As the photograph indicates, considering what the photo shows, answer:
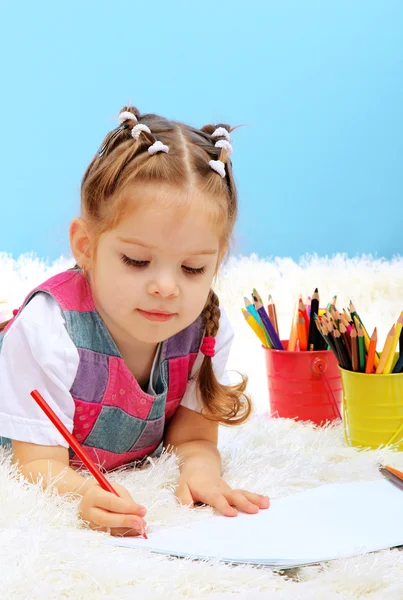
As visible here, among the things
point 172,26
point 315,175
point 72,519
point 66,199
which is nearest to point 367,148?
point 315,175

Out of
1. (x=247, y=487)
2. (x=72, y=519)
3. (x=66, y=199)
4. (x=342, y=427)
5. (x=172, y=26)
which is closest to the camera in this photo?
(x=72, y=519)

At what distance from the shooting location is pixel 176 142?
780 millimetres

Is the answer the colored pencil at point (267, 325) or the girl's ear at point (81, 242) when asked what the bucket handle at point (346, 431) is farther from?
the girl's ear at point (81, 242)

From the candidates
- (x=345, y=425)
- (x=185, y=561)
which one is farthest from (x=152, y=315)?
(x=345, y=425)

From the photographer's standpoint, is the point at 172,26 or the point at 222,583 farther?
the point at 172,26

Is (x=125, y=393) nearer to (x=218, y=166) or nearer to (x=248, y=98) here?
(x=218, y=166)

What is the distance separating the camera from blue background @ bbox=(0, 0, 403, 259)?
168 centimetres

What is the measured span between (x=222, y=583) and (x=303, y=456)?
327 mm

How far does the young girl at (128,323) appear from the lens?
721 millimetres

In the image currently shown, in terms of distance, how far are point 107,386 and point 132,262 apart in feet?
0.47

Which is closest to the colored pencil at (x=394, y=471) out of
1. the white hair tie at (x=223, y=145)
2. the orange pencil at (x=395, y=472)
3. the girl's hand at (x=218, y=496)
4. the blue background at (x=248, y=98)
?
the orange pencil at (x=395, y=472)

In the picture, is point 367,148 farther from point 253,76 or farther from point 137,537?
point 137,537

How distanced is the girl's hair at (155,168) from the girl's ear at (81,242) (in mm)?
12

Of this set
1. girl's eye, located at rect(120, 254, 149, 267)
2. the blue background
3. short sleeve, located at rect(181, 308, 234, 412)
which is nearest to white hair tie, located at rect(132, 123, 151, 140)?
girl's eye, located at rect(120, 254, 149, 267)
